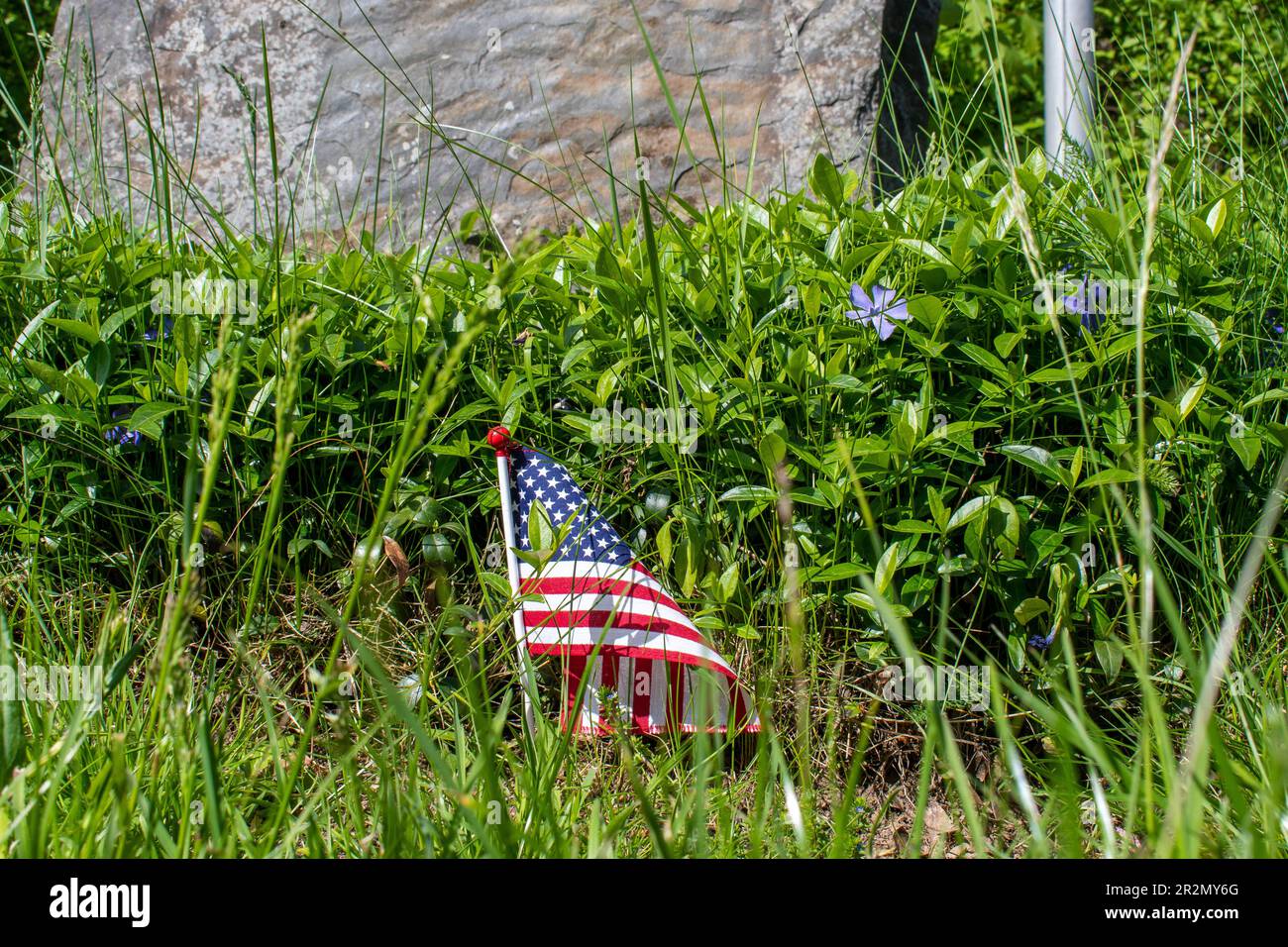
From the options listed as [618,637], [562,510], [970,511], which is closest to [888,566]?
[970,511]

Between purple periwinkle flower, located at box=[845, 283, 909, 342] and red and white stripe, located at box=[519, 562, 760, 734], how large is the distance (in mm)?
658

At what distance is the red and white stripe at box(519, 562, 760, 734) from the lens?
172 cm

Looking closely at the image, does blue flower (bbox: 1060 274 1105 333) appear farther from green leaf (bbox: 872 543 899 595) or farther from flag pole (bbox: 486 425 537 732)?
flag pole (bbox: 486 425 537 732)

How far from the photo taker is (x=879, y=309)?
1967 millimetres

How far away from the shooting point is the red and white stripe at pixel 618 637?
1.72 meters

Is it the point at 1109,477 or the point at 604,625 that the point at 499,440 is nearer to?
the point at 604,625

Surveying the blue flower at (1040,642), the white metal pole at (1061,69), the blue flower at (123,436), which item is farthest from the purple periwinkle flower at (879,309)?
the white metal pole at (1061,69)

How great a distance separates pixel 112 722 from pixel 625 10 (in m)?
2.74

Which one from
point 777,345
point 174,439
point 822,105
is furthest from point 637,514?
point 822,105

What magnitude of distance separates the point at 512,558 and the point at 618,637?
0.23 meters

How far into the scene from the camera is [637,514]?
2027mm

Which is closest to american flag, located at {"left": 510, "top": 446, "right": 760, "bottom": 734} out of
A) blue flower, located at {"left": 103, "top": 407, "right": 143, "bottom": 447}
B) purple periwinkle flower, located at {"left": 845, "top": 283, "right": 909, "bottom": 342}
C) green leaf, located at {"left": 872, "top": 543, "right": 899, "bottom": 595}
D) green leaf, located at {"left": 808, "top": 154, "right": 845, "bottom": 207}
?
green leaf, located at {"left": 872, "top": 543, "right": 899, "bottom": 595}

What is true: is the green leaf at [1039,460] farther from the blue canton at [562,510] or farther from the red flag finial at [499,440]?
the red flag finial at [499,440]
